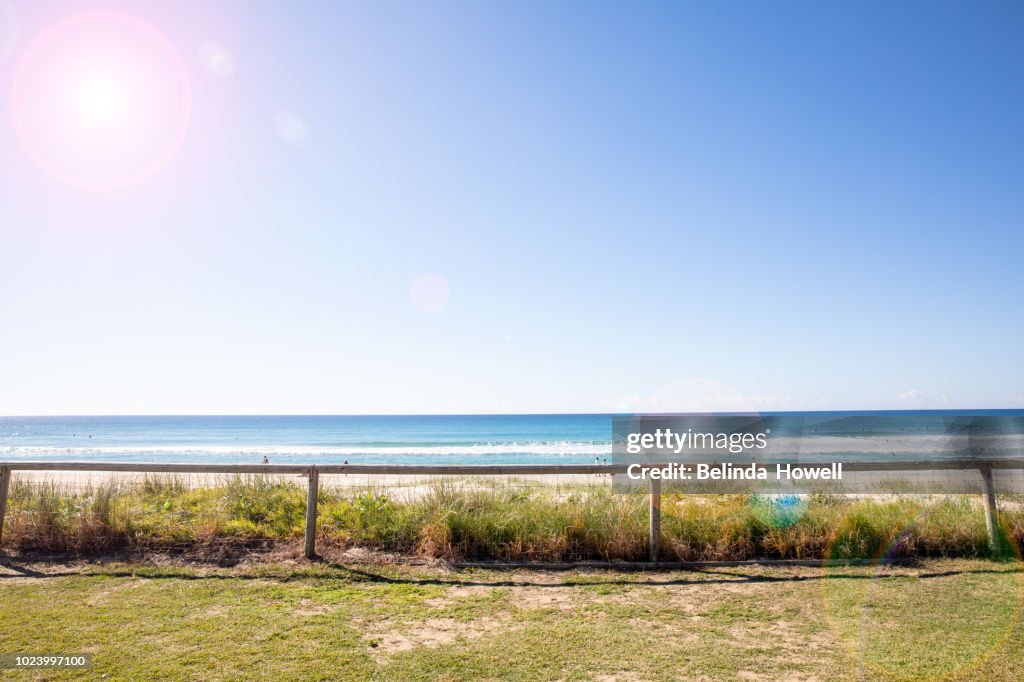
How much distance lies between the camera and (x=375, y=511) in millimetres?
8305

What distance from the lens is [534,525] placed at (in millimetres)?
7781

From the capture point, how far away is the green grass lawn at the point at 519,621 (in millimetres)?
4336

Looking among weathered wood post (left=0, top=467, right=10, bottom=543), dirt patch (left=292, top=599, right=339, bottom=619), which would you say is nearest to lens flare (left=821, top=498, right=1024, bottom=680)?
dirt patch (left=292, top=599, right=339, bottom=619)

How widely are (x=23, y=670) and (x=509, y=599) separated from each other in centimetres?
410

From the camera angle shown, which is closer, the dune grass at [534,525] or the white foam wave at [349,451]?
the dune grass at [534,525]

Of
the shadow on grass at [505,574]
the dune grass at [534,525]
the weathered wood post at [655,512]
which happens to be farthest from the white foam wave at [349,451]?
the shadow on grass at [505,574]

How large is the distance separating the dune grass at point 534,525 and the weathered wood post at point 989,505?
97 millimetres

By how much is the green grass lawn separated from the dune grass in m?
0.51

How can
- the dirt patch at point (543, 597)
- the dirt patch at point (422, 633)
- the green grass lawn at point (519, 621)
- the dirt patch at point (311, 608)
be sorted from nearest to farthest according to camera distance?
1. the green grass lawn at point (519, 621)
2. the dirt patch at point (422, 633)
3. the dirt patch at point (311, 608)
4. the dirt patch at point (543, 597)

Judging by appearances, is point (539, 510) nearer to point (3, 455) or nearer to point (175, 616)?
point (175, 616)

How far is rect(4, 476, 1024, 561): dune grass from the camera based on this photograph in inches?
296

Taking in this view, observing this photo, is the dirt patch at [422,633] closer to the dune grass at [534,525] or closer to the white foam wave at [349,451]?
the dune grass at [534,525]

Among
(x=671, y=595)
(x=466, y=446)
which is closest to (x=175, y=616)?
(x=671, y=595)

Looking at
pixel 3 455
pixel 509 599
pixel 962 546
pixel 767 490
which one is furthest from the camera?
pixel 3 455
